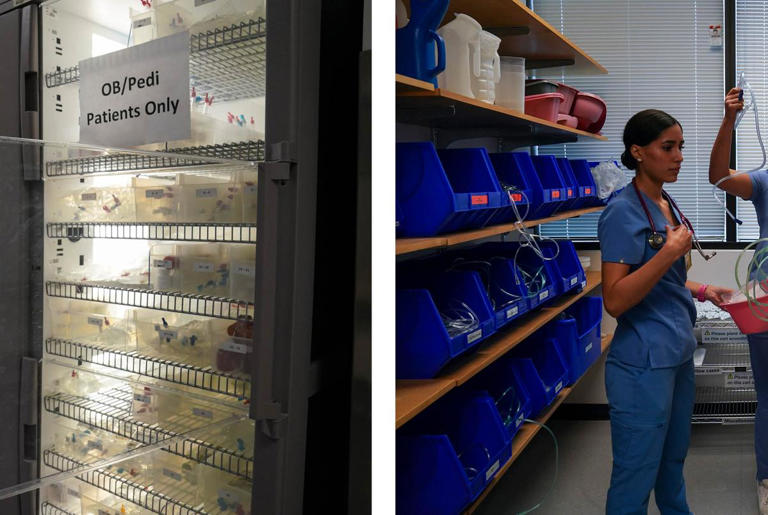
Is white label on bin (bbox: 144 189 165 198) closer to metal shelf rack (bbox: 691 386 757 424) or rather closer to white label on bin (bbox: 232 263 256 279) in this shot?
white label on bin (bbox: 232 263 256 279)

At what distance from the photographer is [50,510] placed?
3.09 feet

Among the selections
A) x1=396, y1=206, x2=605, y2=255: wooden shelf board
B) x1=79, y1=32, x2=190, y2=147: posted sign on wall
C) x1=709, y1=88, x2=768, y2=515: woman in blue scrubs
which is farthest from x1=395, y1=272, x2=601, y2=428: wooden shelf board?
x1=709, y1=88, x2=768, y2=515: woman in blue scrubs

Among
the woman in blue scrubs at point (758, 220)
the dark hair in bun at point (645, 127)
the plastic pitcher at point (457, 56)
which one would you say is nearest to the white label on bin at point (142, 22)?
the plastic pitcher at point (457, 56)

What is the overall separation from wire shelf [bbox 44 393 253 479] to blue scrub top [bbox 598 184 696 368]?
1622 mm

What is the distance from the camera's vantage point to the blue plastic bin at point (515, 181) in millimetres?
2660

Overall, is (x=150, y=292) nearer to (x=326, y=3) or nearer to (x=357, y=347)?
(x=357, y=347)

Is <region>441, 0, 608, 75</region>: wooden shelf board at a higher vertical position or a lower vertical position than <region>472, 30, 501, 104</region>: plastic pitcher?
higher

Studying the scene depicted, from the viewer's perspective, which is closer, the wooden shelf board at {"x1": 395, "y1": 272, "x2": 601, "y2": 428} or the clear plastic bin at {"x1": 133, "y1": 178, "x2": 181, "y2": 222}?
the clear plastic bin at {"x1": 133, "y1": 178, "x2": 181, "y2": 222}

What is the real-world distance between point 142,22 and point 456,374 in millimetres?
1274

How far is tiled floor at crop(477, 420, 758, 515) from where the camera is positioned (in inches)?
130

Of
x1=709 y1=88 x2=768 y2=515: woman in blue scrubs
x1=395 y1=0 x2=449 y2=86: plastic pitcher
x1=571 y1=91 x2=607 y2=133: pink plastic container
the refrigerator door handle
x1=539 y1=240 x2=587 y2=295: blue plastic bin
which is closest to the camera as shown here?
the refrigerator door handle

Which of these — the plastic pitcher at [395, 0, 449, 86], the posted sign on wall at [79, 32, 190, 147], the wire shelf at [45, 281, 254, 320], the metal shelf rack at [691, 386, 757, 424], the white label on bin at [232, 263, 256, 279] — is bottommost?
the metal shelf rack at [691, 386, 757, 424]

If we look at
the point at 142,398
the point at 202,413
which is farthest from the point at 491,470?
the point at 142,398

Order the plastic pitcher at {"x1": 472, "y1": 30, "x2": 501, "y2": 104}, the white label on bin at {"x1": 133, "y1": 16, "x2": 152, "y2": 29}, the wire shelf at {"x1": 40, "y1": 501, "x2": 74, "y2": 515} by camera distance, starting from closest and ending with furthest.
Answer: the wire shelf at {"x1": 40, "y1": 501, "x2": 74, "y2": 515}
the white label on bin at {"x1": 133, "y1": 16, "x2": 152, "y2": 29}
the plastic pitcher at {"x1": 472, "y1": 30, "x2": 501, "y2": 104}
